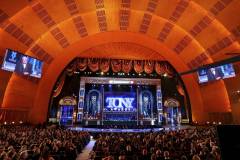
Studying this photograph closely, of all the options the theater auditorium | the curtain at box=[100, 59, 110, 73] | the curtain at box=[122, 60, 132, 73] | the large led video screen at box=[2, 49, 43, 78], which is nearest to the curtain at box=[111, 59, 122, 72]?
the theater auditorium

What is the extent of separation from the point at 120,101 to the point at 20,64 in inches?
654

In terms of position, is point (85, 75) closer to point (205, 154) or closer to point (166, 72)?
point (166, 72)

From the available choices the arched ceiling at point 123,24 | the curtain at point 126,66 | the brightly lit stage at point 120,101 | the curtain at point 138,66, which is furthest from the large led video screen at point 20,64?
the curtain at point 138,66

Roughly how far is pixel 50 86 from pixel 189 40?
1640cm

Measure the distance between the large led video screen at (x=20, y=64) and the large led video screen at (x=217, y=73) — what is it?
1482cm

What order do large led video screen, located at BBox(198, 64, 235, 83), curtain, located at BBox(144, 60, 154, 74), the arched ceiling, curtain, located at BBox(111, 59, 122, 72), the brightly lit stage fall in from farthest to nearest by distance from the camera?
the brightly lit stage, curtain, located at BBox(144, 60, 154, 74), curtain, located at BBox(111, 59, 122, 72), large led video screen, located at BBox(198, 64, 235, 83), the arched ceiling

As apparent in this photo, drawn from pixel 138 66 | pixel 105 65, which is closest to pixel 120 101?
pixel 138 66

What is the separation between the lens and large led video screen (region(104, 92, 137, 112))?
28.0 metres

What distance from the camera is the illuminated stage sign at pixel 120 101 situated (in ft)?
91.9

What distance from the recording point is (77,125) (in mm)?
25094

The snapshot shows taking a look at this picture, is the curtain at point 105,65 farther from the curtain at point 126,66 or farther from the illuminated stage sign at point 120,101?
the illuminated stage sign at point 120,101

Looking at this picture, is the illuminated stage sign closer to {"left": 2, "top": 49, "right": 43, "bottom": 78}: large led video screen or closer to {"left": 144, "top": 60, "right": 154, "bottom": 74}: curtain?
{"left": 144, "top": 60, "right": 154, "bottom": 74}: curtain

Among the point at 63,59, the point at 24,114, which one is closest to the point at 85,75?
the point at 63,59

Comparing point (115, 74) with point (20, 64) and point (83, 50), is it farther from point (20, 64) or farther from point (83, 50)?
point (20, 64)
